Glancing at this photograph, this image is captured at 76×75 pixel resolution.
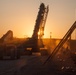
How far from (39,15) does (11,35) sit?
25.6 ft

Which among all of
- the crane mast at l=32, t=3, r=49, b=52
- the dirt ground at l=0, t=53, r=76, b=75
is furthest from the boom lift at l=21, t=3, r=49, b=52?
the dirt ground at l=0, t=53, r=76, b=75

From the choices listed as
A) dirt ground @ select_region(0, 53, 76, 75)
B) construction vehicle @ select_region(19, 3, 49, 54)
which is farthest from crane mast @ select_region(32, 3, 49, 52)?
dirt ground @ select_region(0, 53, 76, 75)

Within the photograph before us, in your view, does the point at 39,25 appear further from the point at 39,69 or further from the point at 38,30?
the point at 39,69

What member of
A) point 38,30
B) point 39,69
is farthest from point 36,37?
point 39,69

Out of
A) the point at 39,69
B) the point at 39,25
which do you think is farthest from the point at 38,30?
the point at 39,69

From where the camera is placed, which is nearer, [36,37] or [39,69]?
[39,69]

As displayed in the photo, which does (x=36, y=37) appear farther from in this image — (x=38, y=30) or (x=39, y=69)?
(x=39, y=69)

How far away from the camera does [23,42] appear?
7088 cm

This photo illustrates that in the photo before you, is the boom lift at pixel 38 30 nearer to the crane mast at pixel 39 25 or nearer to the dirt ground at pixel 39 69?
the crane mast at pixel 39 25

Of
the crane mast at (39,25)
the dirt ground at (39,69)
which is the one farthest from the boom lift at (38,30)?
the dirt ground at (39,69)

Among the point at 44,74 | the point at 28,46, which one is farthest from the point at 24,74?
the point at 28,46

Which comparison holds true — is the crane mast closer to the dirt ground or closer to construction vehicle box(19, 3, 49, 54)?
construction vehicle box(19, 3, 49, 54)

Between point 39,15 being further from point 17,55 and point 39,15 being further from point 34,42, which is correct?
point 17,55

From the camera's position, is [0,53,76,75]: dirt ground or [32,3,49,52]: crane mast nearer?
[0,53,76,75]: dirt ground
